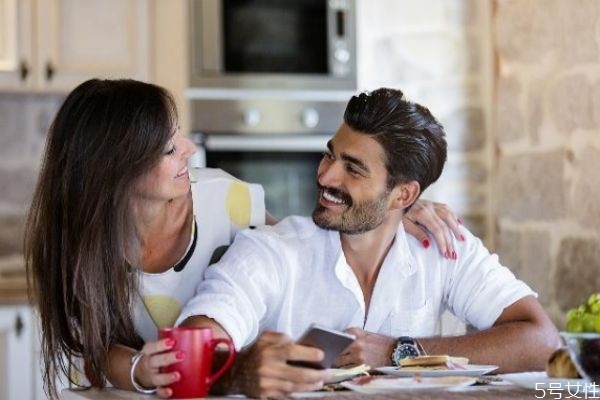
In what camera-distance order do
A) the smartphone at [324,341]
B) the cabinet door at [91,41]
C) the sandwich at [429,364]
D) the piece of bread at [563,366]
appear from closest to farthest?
the smartphone at [324,341] < the piece of bread at [563,366] < the sandwich at [429,364] < the cabinet door at [91,41]

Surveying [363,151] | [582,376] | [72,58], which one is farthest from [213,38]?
[582,376]

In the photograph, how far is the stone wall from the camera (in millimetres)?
3674

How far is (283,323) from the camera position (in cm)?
234

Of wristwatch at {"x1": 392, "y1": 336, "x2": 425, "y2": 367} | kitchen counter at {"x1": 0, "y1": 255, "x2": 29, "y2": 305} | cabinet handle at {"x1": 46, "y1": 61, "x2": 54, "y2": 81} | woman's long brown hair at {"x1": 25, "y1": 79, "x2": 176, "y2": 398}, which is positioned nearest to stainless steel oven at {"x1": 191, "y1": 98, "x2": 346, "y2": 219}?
cabinet handle at {"x1": 46, "y1": 61, "x2": 54, "y2": 81}

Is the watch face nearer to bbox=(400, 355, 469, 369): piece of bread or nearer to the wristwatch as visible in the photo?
the wristwatch

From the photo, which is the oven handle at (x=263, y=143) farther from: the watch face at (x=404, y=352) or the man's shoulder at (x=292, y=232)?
the watch face at (x=404, y=352)

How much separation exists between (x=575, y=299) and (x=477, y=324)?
4.57 feet

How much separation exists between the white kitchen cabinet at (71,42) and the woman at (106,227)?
2.03 metres

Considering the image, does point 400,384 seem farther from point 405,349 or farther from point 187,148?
point 187,148

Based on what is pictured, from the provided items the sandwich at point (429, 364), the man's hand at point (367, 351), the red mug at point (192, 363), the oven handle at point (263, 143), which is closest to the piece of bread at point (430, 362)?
the sandwich at point (429, 364)

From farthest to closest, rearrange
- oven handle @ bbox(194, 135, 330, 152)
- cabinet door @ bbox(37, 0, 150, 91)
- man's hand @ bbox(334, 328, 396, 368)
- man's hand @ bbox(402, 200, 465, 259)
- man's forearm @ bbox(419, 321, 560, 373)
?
cabinet door @ bbox(37, 0, 150, 91)
oven handle @ bbox(194, 135, 330, 152)
man's hand @ bbox(402, 200, 465, 259)
man's forearm @ bbox(419, 321, 560, 373)
man's hand @ bbox(334, 328, 396, 368)

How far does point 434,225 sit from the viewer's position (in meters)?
2.49

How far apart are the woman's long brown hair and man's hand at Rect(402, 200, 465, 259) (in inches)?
24.0

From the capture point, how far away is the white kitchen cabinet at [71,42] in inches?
166
